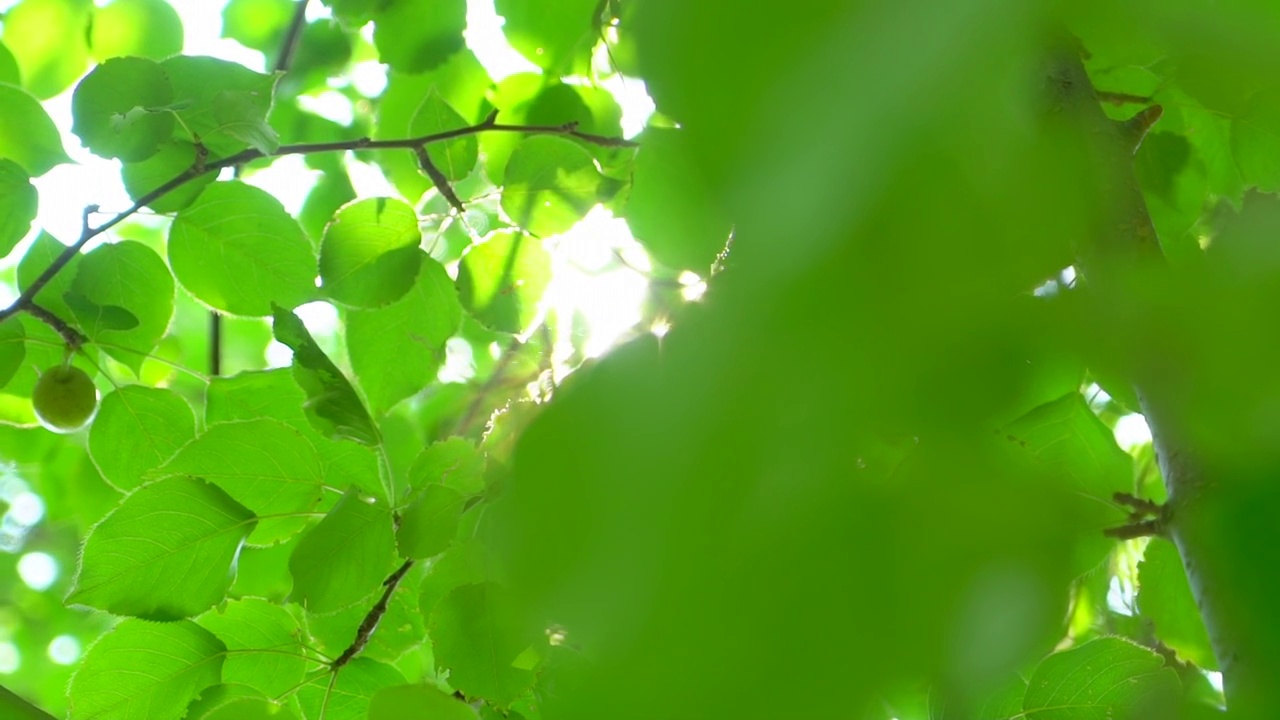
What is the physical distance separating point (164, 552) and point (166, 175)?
45 centimetres

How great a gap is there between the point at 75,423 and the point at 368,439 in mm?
552

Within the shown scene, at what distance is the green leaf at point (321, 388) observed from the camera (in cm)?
77

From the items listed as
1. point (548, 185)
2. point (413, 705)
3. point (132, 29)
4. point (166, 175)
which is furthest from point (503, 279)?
point (132, 29)

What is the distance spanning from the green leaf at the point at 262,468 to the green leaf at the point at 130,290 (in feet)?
0.88

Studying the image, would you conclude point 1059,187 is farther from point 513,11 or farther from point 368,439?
point 513,11

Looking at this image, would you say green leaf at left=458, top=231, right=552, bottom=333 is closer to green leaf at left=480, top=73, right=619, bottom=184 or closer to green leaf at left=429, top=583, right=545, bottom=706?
green leaf at left=480, top=73, right=619, bottom=184

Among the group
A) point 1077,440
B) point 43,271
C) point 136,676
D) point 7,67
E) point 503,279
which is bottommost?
point 1077,440

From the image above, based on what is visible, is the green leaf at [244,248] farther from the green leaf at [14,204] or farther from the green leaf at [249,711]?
the green leaf at [249,711]

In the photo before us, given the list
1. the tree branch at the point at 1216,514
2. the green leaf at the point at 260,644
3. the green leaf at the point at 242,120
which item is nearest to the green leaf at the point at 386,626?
the green leaf at the point at 260,644

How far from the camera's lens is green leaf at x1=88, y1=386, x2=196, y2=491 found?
1.08 metres

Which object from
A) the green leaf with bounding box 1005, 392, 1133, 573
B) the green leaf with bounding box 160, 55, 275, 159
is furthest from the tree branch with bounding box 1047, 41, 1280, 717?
the green leaf with bounding box 160, 55, 275, 159

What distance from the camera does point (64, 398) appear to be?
3.65ft

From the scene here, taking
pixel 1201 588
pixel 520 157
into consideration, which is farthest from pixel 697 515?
pixel 520 157

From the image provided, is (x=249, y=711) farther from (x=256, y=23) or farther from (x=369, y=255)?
(x=256, y=23)
